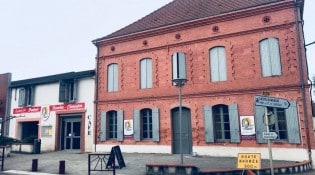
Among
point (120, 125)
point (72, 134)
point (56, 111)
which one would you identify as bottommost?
point (72, 134)

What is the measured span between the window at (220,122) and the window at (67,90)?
32.1ft

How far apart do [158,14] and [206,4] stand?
132 inches

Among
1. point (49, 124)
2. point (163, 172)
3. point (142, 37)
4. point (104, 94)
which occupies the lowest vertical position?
point (163, 172)

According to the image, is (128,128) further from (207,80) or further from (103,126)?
(207,80)

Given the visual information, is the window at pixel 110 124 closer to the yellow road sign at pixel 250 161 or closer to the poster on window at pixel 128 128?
the poster on window at pixel 128 128

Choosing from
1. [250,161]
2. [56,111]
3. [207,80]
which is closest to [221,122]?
[207,80]

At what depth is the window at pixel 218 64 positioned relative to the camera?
14.9 metres

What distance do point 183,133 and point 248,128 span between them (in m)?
3.66

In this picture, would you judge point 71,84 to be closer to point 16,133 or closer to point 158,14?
point 16,133

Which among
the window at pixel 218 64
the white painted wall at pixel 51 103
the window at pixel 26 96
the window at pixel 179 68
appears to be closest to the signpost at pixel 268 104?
the window at pixel 179 68

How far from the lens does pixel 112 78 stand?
18.1m

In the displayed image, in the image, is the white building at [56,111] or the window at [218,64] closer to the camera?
the window at [218,64]

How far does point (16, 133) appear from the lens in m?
21.2

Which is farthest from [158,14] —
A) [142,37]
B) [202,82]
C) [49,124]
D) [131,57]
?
[49,124]
